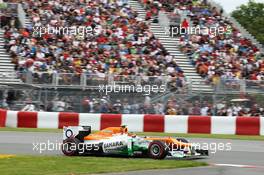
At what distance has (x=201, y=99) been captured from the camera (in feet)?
63.2

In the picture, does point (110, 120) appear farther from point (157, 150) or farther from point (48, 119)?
point (157, 150)

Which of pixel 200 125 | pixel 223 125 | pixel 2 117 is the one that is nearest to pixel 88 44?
pixel 2 117

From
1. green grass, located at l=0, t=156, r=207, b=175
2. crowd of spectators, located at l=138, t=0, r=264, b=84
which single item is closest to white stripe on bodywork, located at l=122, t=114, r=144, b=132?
crowd of spectators, located at l=138, t=0, r=264, b=84

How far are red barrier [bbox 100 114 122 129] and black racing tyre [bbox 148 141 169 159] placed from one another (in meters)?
6.99

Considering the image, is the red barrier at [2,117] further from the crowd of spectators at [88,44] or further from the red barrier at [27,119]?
the crowd of spectators at [88,44]

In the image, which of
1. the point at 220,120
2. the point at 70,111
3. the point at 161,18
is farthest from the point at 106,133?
the point at 161,18

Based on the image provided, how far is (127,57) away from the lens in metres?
24.7

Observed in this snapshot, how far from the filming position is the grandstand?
Answer: 19.7 metres

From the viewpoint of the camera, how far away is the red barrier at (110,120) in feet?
59.9

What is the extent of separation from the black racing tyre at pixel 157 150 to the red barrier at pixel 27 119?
821 centimetres

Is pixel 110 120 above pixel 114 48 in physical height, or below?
below

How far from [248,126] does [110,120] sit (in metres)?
3.95

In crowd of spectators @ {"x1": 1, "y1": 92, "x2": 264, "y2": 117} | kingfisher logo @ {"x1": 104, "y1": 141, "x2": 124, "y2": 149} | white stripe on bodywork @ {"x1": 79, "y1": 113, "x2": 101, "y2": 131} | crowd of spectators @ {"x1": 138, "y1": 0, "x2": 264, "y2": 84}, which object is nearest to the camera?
kingfisher logo @ {"x1": 104, "y1": 141, "x2": 124, "y2": 149}

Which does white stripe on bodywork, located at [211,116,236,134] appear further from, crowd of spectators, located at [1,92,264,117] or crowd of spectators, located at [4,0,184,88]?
crowd of spectators, located at [4,0,184,88]
